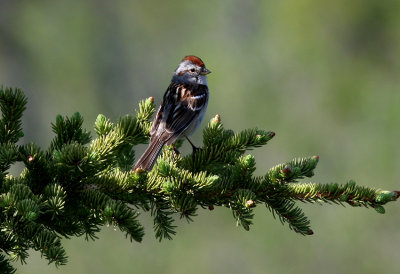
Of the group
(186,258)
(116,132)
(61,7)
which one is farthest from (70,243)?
(61,7)

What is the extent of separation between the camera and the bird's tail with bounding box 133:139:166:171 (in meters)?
3.51

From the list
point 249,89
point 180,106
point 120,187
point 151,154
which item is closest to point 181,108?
point 180,106

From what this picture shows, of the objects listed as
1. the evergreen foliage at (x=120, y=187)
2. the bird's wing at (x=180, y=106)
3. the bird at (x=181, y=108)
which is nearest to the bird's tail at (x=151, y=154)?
the bird at (x=181, y=108)

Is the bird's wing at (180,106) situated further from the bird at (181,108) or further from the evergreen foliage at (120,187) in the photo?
the evergreen foliage at (120,187)

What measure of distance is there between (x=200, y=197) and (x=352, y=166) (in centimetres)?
1775

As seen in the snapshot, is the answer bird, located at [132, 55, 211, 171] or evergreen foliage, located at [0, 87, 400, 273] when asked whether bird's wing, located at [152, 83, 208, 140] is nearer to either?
bird, located at [132, 55, 211, 171]

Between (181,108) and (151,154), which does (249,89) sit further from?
(151,154)

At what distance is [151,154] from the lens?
381cm

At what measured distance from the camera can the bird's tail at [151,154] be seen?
351cm

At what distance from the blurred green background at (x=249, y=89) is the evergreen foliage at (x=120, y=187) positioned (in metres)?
11.9

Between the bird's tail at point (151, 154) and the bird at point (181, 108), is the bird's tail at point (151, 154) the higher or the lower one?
the lower one

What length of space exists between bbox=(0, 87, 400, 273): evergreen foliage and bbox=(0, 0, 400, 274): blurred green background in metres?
11.9

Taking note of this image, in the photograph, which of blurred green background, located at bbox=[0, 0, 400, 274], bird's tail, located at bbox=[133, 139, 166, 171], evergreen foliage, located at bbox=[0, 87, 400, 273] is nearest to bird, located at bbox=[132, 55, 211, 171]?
bird's tail, located at bbox=[133, 139, 166, 171]

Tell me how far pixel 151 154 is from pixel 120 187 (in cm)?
84
